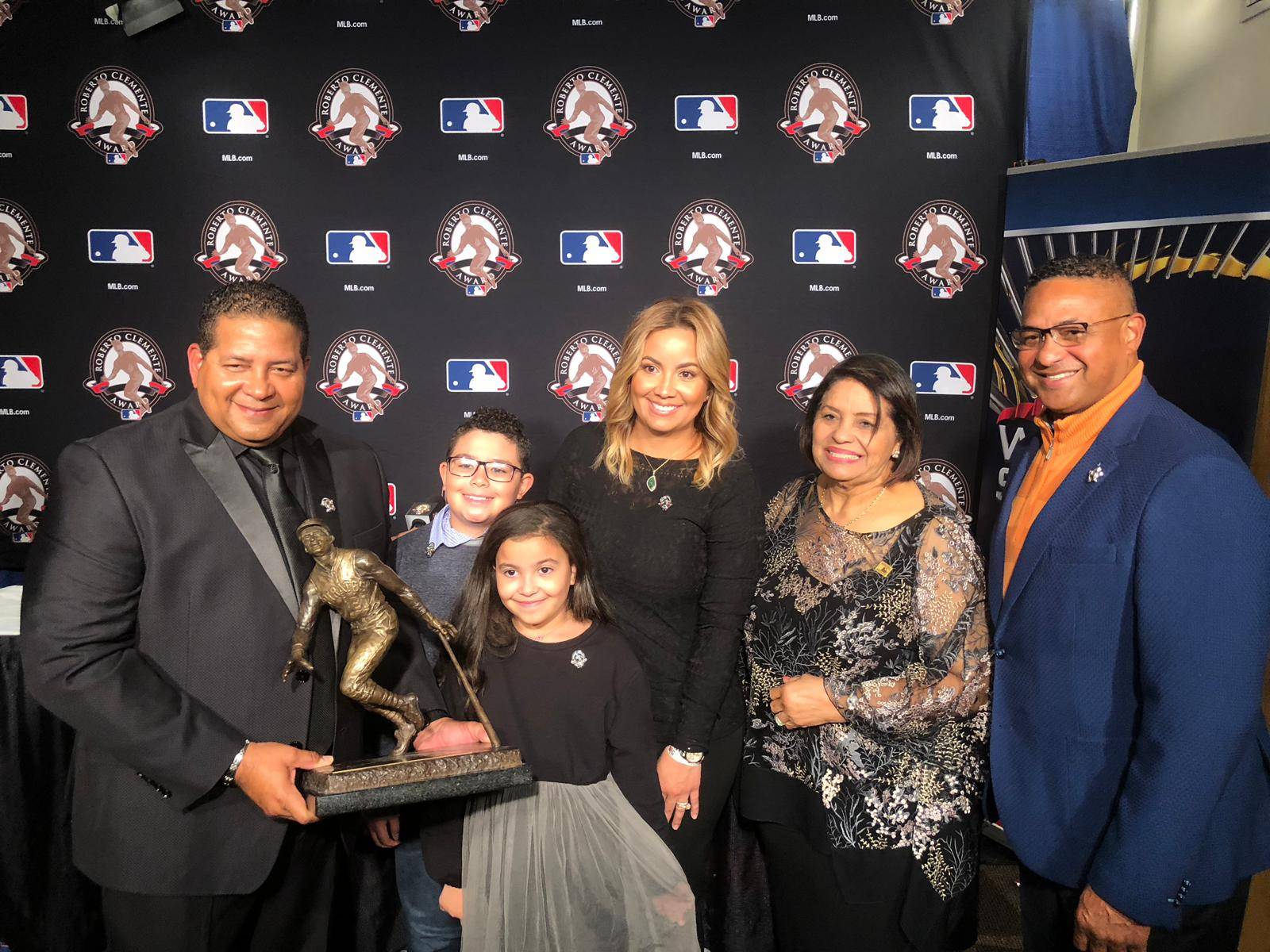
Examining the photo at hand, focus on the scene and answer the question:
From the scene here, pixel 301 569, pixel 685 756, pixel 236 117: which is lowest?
pixel 685 756

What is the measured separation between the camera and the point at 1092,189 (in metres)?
3.10

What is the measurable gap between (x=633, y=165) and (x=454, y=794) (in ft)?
9.53

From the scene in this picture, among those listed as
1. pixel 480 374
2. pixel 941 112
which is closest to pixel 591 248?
pixel 480 374

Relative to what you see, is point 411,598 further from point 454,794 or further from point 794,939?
point 794,939

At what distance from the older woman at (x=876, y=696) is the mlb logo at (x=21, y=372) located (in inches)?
144

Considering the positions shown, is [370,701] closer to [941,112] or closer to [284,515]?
[284,515]

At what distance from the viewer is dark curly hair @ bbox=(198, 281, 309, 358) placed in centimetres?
166

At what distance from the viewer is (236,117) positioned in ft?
12.2

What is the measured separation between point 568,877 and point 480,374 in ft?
8.09

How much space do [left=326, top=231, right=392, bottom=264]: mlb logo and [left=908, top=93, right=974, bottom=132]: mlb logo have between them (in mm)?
2406

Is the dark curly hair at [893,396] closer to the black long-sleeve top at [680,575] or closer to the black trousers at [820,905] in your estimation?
the black long-sleeve top at [680,575]

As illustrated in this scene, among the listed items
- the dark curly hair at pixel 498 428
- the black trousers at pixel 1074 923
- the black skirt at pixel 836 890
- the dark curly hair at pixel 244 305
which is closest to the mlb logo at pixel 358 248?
the dark curly hair at pixel 498 428

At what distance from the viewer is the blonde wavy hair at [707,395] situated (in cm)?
213

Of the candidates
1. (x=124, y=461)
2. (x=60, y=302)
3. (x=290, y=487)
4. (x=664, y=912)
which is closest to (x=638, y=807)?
(x=664, y=912)
